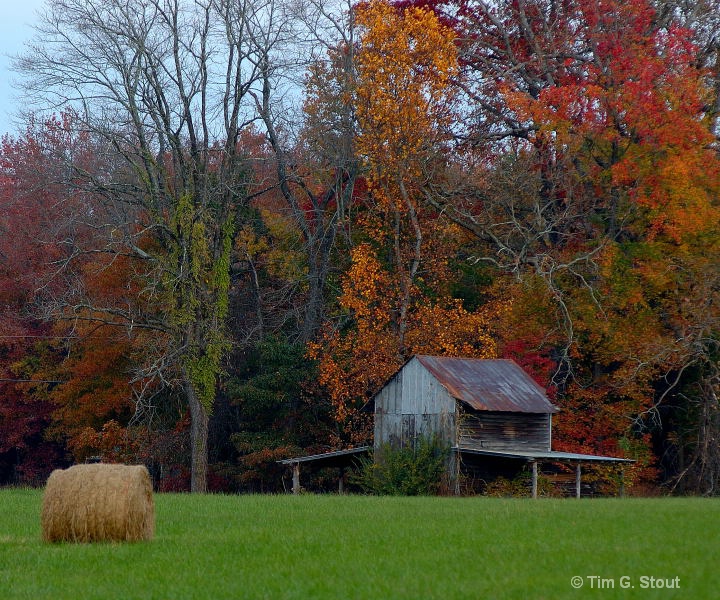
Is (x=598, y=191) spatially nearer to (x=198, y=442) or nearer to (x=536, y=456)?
(x=536, y=456)

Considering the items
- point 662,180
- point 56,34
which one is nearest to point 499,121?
point 662,180

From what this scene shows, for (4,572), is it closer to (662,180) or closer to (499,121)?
(662,180)

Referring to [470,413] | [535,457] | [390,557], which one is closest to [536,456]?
[535,457]

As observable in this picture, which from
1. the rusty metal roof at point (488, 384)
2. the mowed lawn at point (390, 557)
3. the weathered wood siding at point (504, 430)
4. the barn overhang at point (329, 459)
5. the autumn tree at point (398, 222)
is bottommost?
the barn overhang at point (329, 459)

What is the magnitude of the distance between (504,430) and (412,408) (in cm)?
330

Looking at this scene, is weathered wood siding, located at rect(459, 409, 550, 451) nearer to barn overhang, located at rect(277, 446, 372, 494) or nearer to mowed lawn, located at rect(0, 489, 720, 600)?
barn overhang, located at rect(277, 446, 372, 494)

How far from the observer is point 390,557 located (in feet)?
47.9

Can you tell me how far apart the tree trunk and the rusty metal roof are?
1146 cm

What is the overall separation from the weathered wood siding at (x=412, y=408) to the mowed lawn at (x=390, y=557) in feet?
46.5

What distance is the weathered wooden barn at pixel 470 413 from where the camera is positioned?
1410 inches

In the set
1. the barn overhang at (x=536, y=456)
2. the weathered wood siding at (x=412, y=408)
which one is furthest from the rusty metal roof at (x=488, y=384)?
the barn overhang at (x=536, y=456)

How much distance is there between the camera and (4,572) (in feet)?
47.1

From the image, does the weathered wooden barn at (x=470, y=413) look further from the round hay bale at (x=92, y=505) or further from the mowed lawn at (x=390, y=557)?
the round hay bale at (x=92, y=505)

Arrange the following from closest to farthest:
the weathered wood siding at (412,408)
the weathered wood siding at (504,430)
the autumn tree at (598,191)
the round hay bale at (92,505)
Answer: the round hay bale at (92,505) → the weathered wood siding at (504,430) → the weathered wood siding at (412,408) → the autumn tree at (598,191)
